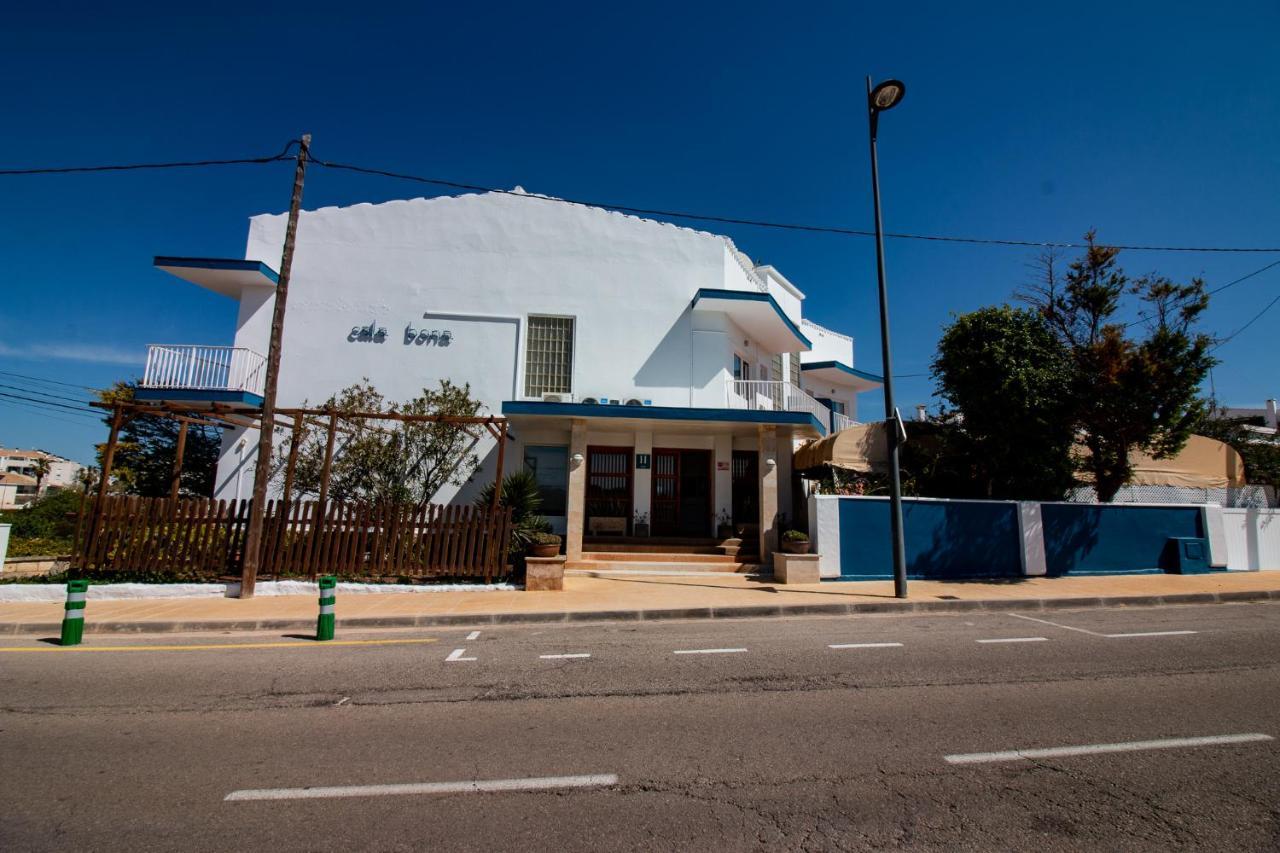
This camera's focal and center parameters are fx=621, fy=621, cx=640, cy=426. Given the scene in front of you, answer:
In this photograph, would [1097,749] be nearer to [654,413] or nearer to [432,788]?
Answer: [432,788]

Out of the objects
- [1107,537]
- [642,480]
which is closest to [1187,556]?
[1107,537]

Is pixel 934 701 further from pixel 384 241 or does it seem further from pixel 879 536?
pixel 384 241

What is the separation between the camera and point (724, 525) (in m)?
16.7

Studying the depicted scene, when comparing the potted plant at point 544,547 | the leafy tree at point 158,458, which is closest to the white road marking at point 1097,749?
the potted plant at point 544,547

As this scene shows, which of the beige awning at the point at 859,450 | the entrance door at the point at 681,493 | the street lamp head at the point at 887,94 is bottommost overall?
the entrance door at the point at 681,493

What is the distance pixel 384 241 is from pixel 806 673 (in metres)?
16.2

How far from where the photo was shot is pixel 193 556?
11109mm

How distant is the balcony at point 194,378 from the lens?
1453 centimetres

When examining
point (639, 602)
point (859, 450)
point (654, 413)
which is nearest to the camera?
point (639, 602)

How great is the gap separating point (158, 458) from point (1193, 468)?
100 feet

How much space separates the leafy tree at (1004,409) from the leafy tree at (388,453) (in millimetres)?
11462

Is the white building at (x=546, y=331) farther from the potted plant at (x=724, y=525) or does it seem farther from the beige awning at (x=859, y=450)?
the beige awning at (x=859, y=450)

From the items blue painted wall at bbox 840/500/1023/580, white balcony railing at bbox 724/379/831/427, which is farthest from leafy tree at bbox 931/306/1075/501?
white balcony railing at bbox 724/379/831/427

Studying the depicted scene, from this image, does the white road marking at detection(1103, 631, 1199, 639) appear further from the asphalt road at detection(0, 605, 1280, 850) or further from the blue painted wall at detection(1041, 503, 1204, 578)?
the blue painted wall at detection(1041, 503, 1204, 578)
